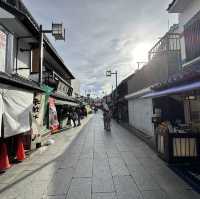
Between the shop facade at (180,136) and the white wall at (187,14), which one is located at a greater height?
the white wall at (187,14)

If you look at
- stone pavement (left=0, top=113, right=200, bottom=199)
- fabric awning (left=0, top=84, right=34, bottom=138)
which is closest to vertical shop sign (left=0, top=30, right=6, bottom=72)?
fabric awning (left=0, top=84, right=34, bottom=138)

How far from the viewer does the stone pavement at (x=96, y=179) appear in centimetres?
404

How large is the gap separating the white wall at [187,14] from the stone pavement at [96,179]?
5597 mm

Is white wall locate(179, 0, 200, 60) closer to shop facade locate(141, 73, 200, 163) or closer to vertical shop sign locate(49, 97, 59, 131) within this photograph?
shop facade locate(141, 73, 200, 163)

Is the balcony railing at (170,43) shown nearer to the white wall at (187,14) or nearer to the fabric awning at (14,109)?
the white wall at (187,14)

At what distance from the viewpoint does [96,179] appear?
192 inches

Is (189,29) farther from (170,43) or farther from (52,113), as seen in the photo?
(52,113)

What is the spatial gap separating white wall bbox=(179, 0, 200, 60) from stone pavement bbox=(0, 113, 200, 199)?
5.60m

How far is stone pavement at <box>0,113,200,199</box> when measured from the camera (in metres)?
4.04

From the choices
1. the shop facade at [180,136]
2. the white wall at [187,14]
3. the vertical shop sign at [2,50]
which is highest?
the white wall at [187,14]

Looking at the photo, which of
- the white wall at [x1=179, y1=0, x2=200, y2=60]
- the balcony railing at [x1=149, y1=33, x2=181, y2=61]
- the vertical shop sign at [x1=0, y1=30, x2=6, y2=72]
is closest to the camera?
the vertical shop sign at [x1=0, y1=30, x2=6, y2=72]

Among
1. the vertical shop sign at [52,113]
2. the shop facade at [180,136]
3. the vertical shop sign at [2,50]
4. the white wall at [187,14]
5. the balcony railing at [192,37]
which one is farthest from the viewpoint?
the vertical shop sign at [52,113]

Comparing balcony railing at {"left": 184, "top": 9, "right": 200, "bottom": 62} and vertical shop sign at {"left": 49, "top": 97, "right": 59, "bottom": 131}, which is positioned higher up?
balcony railing at {"left": 184, "top": 9, "right": 200, "bottom": 62}

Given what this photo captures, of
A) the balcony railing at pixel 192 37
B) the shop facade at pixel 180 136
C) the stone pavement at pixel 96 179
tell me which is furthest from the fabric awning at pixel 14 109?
the balcony railing at pixel 192 37
